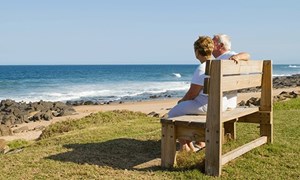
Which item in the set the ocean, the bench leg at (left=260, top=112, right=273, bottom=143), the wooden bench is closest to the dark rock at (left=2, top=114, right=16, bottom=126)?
the ocean

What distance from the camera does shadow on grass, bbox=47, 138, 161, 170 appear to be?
250 inches

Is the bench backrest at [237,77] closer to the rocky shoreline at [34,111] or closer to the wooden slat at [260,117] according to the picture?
the wooden slat at [260,117]

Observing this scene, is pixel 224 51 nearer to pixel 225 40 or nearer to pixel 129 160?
pixel 225 40

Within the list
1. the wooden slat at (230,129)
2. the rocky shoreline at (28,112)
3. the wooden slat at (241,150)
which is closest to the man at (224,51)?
the wooden slat at (241,150)

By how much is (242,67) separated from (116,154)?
2.36 metres

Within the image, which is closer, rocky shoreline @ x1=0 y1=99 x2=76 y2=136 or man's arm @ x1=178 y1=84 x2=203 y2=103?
man's arm @ x1=178 y1=84 x2=203 y2=103

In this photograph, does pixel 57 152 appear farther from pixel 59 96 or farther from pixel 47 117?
pixel 59 96

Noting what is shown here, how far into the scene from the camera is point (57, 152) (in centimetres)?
705

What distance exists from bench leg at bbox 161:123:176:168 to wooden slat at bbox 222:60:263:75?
1.05m

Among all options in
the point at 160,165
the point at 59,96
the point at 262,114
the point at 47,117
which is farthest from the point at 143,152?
the point at 59,96

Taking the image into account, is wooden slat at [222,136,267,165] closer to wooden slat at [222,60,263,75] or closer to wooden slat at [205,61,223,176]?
wooden slat at [205,61,223,176]

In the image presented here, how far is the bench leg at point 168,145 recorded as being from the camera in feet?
19.5

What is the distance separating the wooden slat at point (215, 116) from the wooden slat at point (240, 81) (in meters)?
0.17

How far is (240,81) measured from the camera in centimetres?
623
